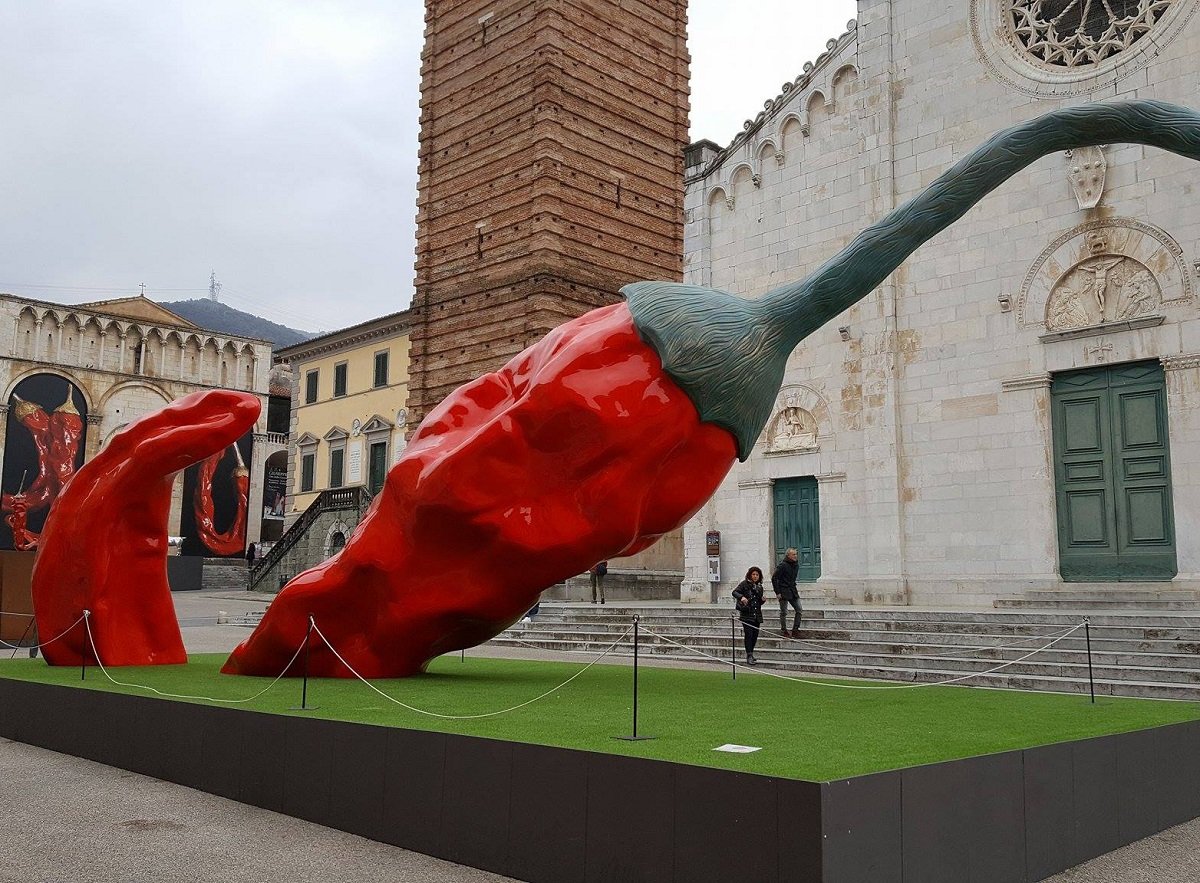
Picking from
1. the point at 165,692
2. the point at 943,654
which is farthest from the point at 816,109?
the point at 165,692

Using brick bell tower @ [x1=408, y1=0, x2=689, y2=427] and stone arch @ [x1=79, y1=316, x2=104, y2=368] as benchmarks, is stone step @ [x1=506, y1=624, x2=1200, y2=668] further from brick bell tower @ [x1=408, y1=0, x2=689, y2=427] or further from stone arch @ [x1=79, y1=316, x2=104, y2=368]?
stone arch @ [x1=79, y1=316, x2=104, y2=368]

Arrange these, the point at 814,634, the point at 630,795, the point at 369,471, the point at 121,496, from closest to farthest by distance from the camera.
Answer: the point at 630,795 < the point at 121,496 < the point at 814,634 < the point at 369,471

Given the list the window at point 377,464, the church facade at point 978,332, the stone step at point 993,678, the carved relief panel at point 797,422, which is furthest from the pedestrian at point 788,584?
the window at point 377,464

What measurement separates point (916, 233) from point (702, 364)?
2.19m

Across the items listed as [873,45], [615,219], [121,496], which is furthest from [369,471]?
[121,496]

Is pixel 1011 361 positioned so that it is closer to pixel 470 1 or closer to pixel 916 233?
pixel 916 233

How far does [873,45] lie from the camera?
20.8m

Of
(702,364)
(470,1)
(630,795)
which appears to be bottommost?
(630,795)

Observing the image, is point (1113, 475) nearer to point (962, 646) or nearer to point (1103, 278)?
point (1103, 278)

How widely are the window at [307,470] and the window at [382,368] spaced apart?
5.58 meters

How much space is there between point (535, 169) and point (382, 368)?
1508 cm

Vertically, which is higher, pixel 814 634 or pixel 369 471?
pixel 369 471

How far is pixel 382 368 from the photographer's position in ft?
138

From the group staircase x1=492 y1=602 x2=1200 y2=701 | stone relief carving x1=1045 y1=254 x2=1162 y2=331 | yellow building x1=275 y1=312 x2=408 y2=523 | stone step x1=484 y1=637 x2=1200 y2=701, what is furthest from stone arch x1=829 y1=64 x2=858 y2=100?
yellow building x1=275 y1=312 x2=408 y2=523
